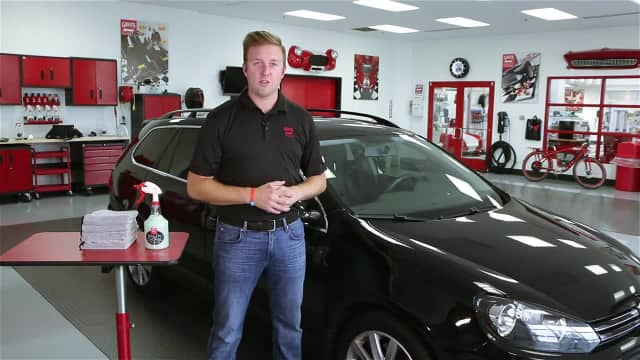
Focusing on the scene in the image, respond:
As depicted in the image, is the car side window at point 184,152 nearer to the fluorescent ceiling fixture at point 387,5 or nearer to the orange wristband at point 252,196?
the orange wristband at point 252,196

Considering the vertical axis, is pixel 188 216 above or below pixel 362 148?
below

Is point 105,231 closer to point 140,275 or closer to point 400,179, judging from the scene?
point 400,179

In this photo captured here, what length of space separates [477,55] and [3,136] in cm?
965

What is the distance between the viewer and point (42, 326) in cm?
332

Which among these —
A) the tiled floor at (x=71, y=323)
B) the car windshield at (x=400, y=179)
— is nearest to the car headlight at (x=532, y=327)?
the car windshield at (x=400, y=179)

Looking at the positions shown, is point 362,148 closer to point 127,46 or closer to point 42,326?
point 42,326

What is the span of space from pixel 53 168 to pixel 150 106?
1796 millimetres

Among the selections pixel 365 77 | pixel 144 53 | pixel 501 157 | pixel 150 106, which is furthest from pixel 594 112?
pixel 144 53

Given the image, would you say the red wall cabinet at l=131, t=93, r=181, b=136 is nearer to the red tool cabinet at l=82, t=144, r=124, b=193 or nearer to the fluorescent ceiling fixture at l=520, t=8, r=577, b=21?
the red tool cabinet at l=82, t=144, r=124, b=193

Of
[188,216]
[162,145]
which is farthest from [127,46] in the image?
[188,216]

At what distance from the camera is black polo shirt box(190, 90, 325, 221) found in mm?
1999

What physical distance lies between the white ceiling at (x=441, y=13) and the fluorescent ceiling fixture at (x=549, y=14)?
16 cm

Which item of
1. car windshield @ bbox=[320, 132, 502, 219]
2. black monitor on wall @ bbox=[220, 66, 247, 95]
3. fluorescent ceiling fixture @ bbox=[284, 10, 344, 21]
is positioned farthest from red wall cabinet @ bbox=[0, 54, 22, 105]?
car windshield @ bbox=[320, 132, 502, 219]

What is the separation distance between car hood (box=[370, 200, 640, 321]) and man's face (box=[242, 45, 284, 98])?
30.0 inches
